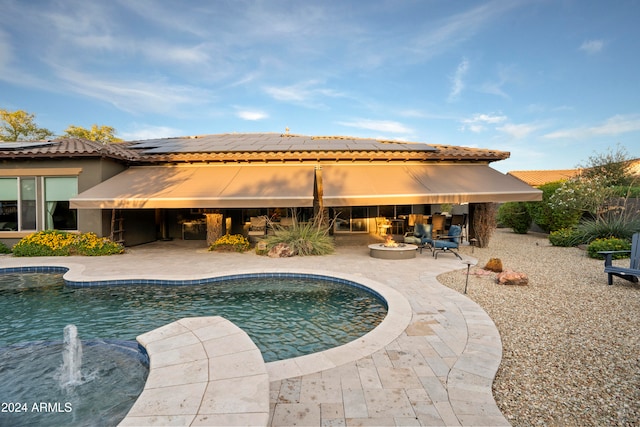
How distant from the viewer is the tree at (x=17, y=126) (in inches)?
1519

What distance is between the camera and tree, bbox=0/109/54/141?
127 feet

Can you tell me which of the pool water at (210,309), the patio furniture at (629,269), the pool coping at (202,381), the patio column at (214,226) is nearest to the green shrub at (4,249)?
the pool water at (210,309)

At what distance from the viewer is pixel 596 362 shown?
4.67 meters

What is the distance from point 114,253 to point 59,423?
11965mm

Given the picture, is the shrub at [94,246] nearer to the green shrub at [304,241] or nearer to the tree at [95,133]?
the green shrub at [304,241]

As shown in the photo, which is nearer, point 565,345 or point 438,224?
point 565,345

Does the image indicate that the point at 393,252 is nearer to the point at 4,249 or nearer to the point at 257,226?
the point at 257,226

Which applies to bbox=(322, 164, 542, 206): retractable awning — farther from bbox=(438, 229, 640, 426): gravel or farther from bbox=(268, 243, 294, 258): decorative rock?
bbox=(438, 229, 640, 426): gravel

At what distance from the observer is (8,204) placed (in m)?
15.0

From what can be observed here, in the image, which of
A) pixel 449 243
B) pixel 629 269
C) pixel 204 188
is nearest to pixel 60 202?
pixel 204 188

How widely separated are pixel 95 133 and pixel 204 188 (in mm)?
44238

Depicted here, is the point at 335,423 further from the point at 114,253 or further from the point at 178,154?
the point at 178,154

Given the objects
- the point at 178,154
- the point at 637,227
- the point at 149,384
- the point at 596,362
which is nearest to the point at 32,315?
the point at 149,384

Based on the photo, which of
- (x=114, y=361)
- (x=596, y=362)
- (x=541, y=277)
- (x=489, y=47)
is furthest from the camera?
(x=489, y=47)
